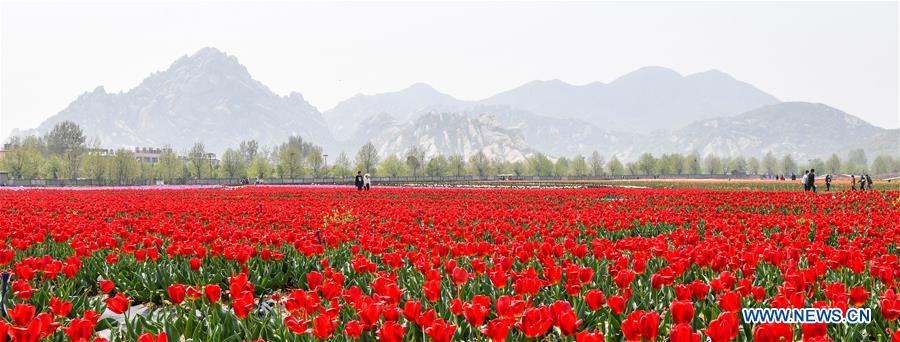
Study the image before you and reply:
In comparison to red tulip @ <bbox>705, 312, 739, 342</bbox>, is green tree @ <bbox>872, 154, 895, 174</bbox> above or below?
above

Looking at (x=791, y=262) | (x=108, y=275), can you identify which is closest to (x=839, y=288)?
(x=791, y=262)

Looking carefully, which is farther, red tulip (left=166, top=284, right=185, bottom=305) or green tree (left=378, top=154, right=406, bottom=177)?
green tree (left=378, top=154, right=406, bottom=177)

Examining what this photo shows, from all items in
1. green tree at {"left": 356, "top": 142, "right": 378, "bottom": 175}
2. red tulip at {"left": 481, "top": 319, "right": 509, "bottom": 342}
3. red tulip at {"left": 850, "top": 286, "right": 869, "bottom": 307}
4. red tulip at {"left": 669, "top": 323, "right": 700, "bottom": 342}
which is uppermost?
green tree at {"left": 356, "top": 142, "right": 378, "bottom": 175}

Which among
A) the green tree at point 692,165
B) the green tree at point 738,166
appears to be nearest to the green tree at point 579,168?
the green tree at point 692,165

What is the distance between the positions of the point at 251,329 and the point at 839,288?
3.95 m

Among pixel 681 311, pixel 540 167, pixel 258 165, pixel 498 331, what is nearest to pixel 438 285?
pixel 498 331

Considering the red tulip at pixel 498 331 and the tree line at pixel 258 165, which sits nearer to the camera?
the red tulip at pixel 498 331

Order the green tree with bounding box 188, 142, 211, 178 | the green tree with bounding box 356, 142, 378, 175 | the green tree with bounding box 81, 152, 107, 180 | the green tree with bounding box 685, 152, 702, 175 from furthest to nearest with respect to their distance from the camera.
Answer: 1. the green tree with bounding box 685, 152, 702, 175
2. the green tree with bounding box 356, 142, 378, 175
3. the green tree with bounding box 188, 142, 211, 178
4. the green tree with bounding box 81, 152, 107, 180

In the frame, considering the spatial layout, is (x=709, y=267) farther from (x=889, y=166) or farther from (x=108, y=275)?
(x=889, y=166)

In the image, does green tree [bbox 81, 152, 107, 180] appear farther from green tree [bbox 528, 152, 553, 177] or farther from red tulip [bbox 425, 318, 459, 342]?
red tulip [bbox 425, 318, 459, 342]

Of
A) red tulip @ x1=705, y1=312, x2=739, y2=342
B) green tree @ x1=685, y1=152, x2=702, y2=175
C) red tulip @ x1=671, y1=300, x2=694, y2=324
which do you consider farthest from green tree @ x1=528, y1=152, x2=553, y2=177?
red tulip @ x1=705, y1=312, x2=739, y2=342

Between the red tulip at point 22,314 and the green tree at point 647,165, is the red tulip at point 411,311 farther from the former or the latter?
the green tree at point 647,165

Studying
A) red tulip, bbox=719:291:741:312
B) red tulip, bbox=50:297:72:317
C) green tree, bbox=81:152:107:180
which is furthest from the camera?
Result: green tree, bbox=81:152:107:180

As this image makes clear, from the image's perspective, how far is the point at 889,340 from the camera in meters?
4.02
